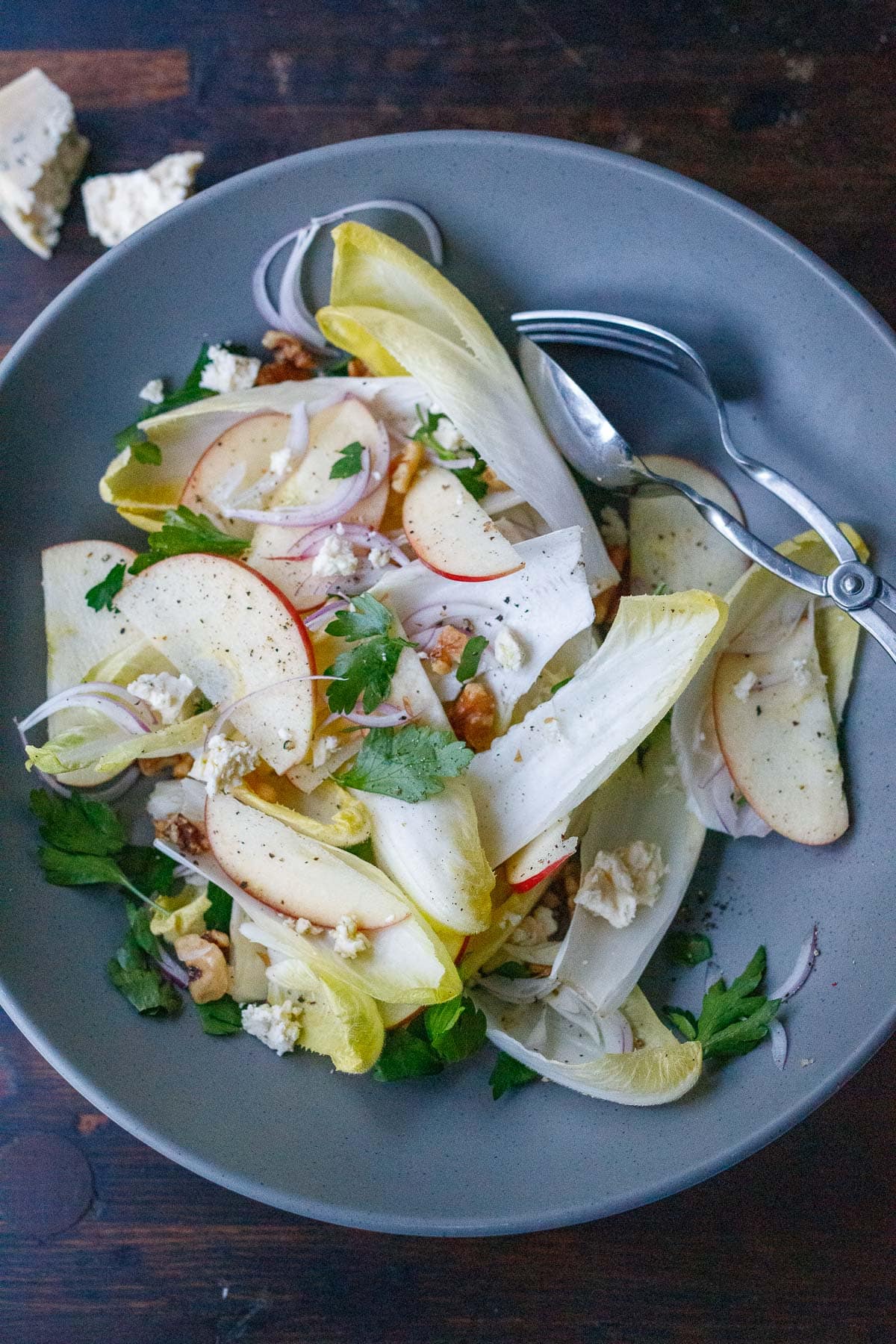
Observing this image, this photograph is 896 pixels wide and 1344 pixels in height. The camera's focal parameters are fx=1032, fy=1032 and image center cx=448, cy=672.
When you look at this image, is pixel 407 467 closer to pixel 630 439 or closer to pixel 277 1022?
pixel 630 439

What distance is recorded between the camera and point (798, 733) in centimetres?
181

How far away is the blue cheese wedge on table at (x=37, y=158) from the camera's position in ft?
6.93

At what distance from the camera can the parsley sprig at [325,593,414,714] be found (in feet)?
5.51

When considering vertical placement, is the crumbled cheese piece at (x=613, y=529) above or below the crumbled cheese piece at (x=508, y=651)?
above

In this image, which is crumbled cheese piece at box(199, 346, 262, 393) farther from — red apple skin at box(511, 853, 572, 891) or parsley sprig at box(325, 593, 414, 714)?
red apple skin at box(511, 853, 572, 891)

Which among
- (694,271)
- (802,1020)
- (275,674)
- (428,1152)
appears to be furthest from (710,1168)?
(694,271)

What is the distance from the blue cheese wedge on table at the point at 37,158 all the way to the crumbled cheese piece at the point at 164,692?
3.41 ft

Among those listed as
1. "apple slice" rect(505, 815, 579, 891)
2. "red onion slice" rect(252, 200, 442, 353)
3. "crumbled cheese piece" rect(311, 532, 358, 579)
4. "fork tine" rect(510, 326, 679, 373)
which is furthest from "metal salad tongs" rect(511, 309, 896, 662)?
"apple slice" rect(505, 815, 579, 891)

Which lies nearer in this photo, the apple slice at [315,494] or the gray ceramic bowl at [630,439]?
the gray ceramic bowl at [630,439]

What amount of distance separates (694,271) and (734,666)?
0.71 meters

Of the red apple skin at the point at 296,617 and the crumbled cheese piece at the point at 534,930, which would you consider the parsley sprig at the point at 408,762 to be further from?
the crumbled cheese piece at the point at 534,930

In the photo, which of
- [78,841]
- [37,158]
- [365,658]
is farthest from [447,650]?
[37,158]

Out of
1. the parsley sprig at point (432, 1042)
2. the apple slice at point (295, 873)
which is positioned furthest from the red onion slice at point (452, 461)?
the parsley sprig at point (432, 1042)

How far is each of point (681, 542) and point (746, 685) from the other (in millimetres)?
296
